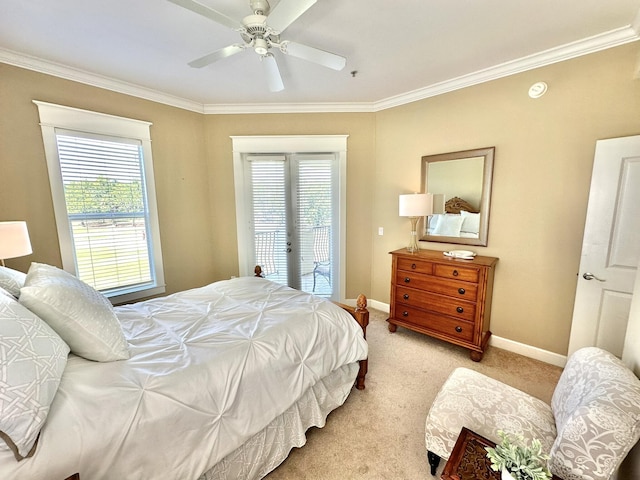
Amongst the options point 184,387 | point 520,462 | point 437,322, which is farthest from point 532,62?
point 184,387

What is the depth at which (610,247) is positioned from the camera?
2037mm

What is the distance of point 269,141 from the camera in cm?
339

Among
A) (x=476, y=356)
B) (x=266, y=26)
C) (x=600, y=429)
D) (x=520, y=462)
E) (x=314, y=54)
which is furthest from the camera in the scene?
(x=476, y=356)

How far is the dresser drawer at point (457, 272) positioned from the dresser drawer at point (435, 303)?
0.22 meters

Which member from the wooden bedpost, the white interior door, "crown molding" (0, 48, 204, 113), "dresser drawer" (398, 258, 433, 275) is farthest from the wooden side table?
"crown molding" (0, 48, 204, 113)

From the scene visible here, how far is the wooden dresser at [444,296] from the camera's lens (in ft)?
7.98

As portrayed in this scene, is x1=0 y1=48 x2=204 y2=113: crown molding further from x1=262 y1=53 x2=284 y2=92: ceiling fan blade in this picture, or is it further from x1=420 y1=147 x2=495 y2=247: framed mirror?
x1=420 y1=147 x2=495 y2=247: framed mirror

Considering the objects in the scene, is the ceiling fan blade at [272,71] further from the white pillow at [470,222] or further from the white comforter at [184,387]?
the white pillow at [470,222]

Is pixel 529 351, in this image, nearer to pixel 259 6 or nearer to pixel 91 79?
pixel 259 6

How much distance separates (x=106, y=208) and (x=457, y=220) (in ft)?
12.2

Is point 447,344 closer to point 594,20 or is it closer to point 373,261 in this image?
point 373,261

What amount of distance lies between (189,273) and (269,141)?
6.67 ft

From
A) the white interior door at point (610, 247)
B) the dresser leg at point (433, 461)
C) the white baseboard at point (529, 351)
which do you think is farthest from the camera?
the white baseboard at point (529, 351)

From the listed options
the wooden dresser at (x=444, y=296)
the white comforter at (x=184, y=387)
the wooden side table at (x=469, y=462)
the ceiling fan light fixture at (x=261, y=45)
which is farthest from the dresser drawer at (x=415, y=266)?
the ceiling fan light fixture at (x=261, y=45)
